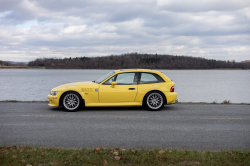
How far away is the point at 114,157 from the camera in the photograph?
4.55 m

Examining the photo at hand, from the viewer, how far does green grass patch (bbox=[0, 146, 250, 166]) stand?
4.34m

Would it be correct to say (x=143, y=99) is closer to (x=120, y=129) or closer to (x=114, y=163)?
(x=120, y=129)

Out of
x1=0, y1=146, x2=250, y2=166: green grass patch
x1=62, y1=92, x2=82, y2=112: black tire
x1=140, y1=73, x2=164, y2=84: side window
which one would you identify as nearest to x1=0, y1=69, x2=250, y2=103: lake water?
x1=140, y1=73, x2=164, y2=84: side window

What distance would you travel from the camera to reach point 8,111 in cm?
983

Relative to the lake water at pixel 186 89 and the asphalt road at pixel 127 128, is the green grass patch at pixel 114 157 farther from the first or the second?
the lake water at pixel 186 89

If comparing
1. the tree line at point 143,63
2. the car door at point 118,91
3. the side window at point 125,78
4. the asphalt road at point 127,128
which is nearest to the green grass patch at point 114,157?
the asphalt road at point 127,128

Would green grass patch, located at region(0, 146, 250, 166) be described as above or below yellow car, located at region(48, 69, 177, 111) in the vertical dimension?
below

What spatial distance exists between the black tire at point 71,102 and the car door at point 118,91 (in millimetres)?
868

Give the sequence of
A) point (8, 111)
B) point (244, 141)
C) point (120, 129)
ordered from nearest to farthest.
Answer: point (244, 141), point (120, 129), point (8, 111)

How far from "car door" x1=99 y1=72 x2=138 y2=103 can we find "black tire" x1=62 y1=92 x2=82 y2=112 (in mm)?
868

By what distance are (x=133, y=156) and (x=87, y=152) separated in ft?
2.93

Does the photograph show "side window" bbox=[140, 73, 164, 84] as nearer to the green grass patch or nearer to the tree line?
the green grass patch

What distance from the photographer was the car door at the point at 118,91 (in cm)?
990

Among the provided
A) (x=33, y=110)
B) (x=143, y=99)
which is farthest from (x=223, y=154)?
(x=33, y=110)
